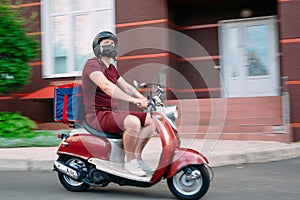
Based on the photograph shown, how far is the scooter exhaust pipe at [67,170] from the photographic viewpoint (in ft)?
18.4

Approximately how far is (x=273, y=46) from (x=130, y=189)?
766cm

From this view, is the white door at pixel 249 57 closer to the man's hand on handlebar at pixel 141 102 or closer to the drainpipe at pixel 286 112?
the drainpipe at pixel 286 112

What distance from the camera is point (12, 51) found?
10.5m

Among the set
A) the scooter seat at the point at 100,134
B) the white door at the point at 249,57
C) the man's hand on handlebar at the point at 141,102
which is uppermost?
the white door at the point at 249,57

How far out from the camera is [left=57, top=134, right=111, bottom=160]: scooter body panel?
5461mm

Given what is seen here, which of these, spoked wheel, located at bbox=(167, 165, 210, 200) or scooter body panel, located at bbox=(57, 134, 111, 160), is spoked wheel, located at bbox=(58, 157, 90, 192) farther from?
spoked wheel, located at bbox=(167, 165, 210, 200)

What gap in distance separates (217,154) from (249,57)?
214 inches

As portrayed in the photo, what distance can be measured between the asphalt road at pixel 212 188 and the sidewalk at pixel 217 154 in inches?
12.0

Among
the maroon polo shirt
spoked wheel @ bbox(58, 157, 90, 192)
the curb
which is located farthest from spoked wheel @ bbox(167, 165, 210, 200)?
the curb

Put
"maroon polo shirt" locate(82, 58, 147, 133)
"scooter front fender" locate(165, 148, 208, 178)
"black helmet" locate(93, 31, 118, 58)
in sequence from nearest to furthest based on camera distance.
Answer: "scooter front fender" locate(165, 148, 208, 178) → "maroon polo shirt" locate(82, 58, 147, 133) → "black helmet" locate(93, 31, 118, 58)

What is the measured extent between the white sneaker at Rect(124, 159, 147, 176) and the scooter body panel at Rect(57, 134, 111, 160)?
28 cm

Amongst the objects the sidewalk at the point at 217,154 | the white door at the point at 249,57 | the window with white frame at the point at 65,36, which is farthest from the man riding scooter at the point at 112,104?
the window with white frame at the point at 65,36

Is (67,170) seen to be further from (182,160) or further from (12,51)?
(12,51)

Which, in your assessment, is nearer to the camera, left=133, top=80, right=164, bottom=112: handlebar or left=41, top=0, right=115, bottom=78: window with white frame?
left=133, top=80, right=164, bottom=112: handlebar
